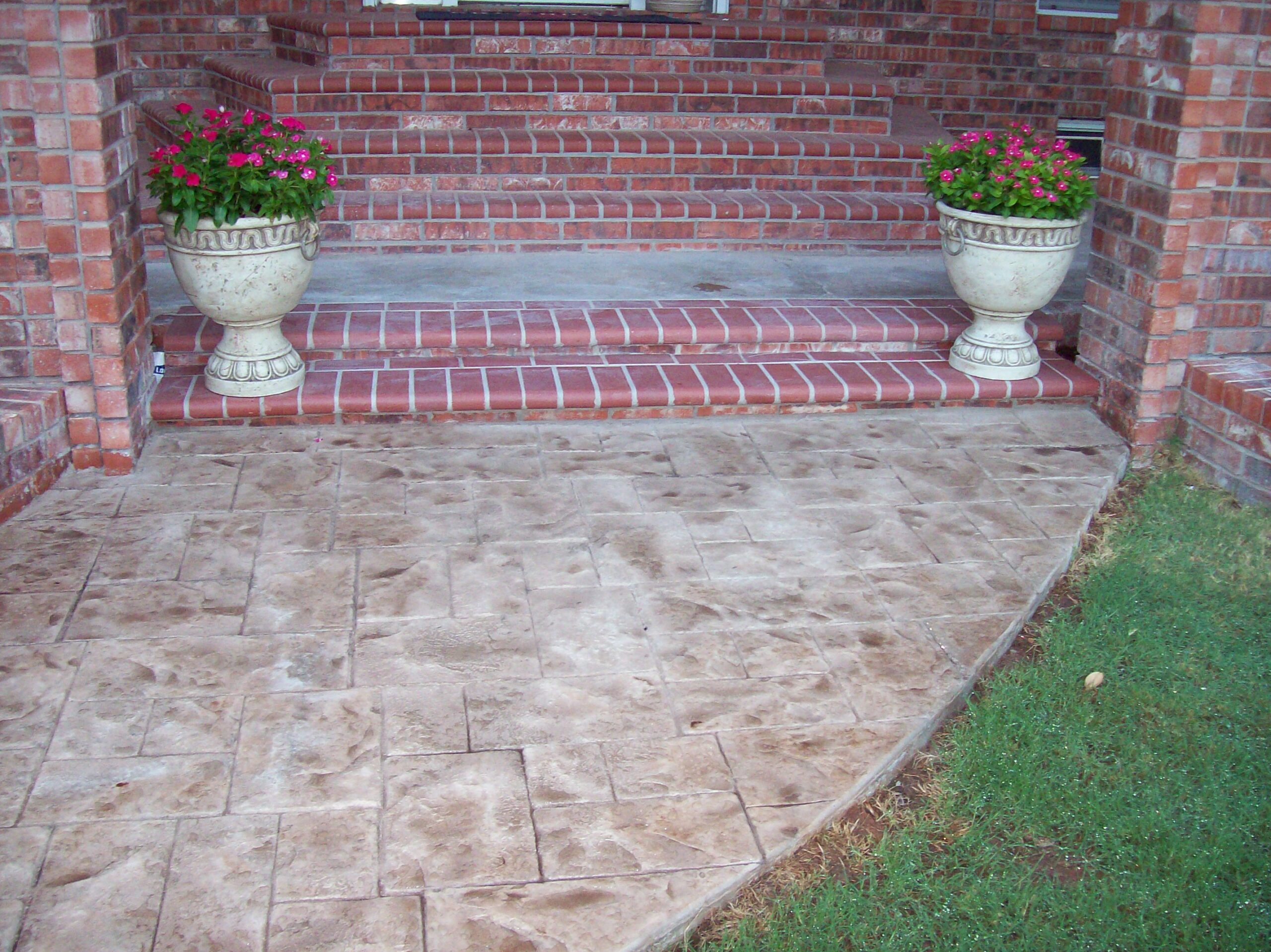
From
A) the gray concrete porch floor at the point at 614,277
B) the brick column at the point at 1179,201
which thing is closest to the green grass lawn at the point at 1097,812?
the brick column at the point at 1179,201

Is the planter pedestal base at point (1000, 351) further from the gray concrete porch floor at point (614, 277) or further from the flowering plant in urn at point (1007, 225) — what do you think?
the gray concrete porch floor at point (614, 277)

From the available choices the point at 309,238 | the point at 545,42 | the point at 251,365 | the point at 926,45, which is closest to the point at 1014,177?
the point at 309,238

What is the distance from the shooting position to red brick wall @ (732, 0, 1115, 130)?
6.89 m

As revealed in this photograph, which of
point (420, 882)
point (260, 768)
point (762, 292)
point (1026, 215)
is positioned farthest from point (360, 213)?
point (420, 882)

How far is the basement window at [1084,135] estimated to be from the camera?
732 centimetres

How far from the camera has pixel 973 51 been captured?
704 centimetres

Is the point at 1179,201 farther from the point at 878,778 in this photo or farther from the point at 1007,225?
the point at 878,778

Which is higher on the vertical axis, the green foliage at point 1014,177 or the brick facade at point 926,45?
the brick facade at point 926,45

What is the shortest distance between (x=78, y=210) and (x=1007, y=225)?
2.95m

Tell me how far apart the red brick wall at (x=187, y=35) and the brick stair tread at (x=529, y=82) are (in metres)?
0.65

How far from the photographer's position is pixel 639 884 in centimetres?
212

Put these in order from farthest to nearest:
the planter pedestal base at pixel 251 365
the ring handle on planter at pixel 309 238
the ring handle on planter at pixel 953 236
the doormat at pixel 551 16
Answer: the doormat at pixel 551 16
the ring handle on planter at pixel 953 236
the planter pedestal base at pixel 251 365
the ring handle on planter at pixel 309 238

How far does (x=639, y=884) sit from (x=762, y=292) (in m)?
3.22

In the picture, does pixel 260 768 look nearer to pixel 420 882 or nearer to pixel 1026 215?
pixel 420 882
